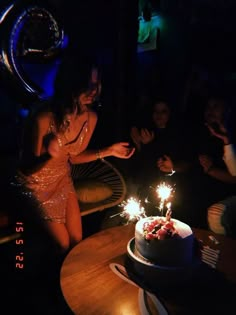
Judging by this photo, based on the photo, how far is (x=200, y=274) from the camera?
1769mm

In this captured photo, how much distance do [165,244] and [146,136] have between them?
2430mm

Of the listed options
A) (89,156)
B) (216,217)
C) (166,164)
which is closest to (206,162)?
(166,164)

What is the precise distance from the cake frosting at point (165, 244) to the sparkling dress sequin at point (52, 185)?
1.03 m

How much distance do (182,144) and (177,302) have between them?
2583mm

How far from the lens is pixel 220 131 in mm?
3467

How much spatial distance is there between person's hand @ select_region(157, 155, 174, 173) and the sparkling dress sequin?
1441 mm

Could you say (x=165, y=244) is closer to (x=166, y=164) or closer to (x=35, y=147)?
(x=35, y=147)

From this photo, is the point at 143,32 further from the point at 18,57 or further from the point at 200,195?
the point at 200,195

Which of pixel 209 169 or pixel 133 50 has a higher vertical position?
pixel 133 50

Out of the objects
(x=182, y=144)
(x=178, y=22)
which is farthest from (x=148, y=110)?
(x=178, y=22)

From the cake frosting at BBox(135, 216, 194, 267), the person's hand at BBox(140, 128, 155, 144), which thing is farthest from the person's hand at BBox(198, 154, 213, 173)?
the cake frosting at BBox(135, 216, 194, 267)

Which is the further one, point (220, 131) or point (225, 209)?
point (220, 131)

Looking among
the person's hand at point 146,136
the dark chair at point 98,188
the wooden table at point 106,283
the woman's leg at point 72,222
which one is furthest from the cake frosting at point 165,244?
the person's hand at point 146,136

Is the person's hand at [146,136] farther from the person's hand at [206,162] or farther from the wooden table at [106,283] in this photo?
the wooden table at [106,283]
